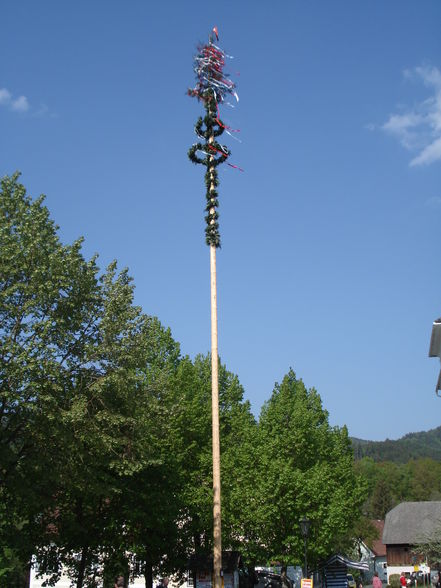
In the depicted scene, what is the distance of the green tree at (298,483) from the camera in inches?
1310

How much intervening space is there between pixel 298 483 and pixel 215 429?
1537 centimetres

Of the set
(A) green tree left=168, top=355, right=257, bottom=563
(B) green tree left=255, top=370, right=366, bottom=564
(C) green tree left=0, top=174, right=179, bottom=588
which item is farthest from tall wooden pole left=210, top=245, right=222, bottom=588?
(B) green tree left=255, top=370, right=366, bottom=564

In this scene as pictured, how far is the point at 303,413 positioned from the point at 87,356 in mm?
18512

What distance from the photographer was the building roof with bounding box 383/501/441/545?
221 ft

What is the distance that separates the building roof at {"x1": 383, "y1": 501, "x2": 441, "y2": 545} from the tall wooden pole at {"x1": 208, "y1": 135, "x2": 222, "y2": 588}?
53.5m

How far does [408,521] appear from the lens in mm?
69562

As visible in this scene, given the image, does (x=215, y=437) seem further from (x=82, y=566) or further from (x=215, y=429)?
(x=82, y=566)

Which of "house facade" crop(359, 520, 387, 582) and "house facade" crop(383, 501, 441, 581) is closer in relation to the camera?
"house facade" crop(383, 501, 441, 581)

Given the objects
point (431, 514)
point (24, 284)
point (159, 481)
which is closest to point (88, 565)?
point (159, 481)

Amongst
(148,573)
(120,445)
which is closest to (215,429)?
(120,445)

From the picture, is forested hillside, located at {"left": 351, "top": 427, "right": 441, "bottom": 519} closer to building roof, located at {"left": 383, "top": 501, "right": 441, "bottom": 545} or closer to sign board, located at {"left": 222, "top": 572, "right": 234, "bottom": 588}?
building roof, located at {"left": 383, "top": 501, "right": 441, "bottom": 545}

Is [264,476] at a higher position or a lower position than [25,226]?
lower

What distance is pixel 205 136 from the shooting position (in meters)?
22.4

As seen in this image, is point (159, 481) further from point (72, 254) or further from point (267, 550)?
point (72, 254)
